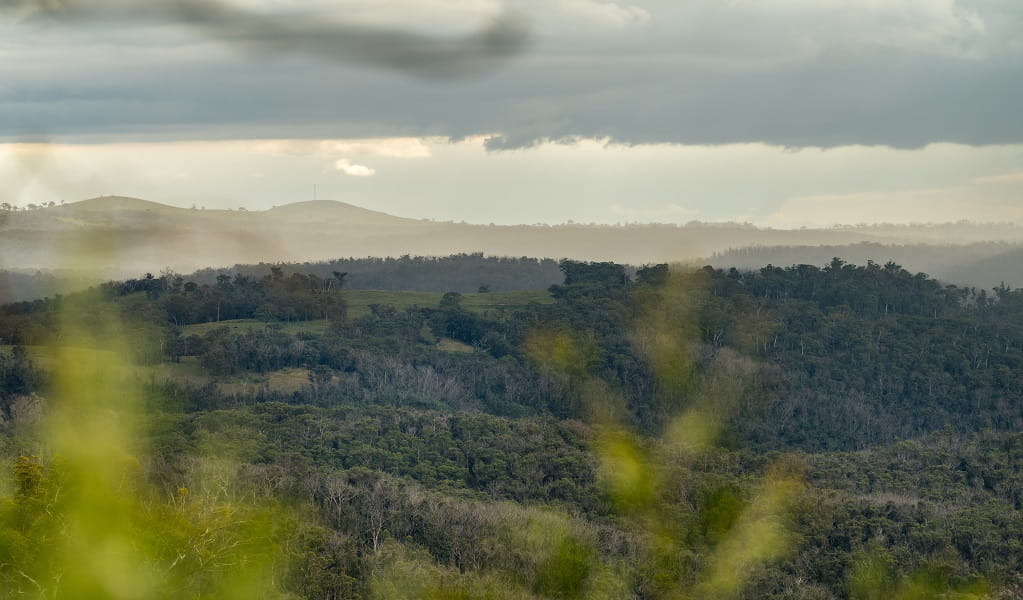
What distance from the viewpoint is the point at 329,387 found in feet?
384

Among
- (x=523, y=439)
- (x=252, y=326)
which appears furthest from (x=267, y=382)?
(x=523, y=439)

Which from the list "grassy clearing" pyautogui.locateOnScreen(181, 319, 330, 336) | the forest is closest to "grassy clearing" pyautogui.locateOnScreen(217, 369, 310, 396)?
the forest

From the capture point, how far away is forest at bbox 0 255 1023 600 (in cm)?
5319

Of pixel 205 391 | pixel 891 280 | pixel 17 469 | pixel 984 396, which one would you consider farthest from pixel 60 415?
pixel 891 280

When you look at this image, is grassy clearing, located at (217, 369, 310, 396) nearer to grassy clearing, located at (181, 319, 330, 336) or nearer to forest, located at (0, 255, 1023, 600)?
forest, located at (0, 255, 1023, 600)

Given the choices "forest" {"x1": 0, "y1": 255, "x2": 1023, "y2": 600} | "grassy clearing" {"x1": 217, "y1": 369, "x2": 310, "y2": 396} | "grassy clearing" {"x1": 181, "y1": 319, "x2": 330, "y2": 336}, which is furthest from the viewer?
"grassy clearing" {"x1": 181, "y1": 319, "x2": 330, "y2": 336}

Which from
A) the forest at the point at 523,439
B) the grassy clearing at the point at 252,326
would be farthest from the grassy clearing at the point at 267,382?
the grassy clearing at the point at 252,326

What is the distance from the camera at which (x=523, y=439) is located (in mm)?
89500

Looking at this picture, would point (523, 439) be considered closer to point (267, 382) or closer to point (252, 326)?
point (267, 382)

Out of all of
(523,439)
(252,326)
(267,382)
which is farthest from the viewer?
(252,326)

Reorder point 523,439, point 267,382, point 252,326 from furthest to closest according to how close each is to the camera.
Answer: point 252,326, point 267,382, point 523,439

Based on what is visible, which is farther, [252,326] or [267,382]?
[252,326]

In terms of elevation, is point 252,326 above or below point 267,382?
above

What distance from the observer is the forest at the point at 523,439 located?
53.2 metres
